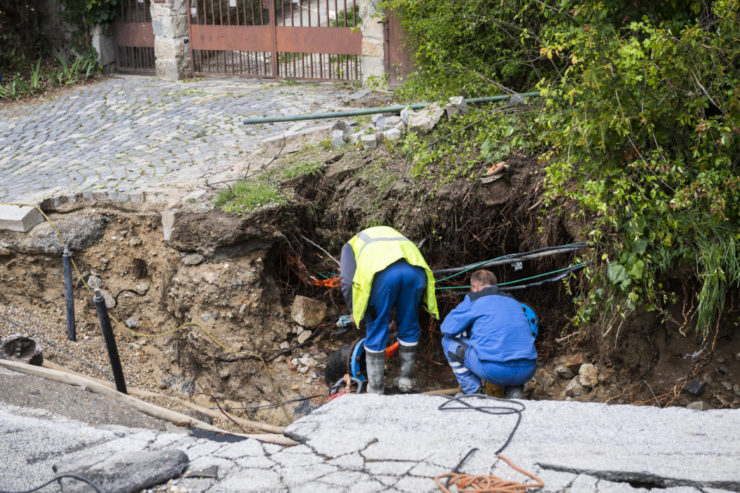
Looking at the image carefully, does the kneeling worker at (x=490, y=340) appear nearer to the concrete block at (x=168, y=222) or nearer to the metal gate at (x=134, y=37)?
the concrete block at (x=168, y=222)

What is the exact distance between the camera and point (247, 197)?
280 inches

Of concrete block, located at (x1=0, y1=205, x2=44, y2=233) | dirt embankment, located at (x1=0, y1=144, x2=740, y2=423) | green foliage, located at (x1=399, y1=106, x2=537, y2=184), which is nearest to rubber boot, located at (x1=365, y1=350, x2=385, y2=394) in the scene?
dirt embankment, located at (x1=0, y1=144, x2=740, y2=423)

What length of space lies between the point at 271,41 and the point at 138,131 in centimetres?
325

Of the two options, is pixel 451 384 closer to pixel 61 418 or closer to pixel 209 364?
pixel 209 364

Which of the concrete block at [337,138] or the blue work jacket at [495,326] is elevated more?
the concrete block at [337,138]

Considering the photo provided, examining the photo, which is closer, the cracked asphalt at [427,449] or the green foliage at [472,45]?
the cracked asphalt at [427,449]

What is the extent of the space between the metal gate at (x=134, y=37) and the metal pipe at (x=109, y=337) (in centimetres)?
901

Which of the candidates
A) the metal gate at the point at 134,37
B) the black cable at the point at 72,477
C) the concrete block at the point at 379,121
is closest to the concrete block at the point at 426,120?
the concrete block at the point at 379,121

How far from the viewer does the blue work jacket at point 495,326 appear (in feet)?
17.6

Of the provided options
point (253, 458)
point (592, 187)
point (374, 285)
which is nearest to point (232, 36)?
point (374, 285)

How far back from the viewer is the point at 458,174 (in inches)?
269

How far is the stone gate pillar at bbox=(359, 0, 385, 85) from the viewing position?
35.5 feet

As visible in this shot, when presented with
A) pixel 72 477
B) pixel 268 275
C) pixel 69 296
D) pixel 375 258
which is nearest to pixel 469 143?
pixel 375 258

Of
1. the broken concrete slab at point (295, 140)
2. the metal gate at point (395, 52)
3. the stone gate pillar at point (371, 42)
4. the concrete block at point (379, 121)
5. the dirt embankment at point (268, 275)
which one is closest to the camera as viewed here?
the dirt embankment at point (268, 275)
